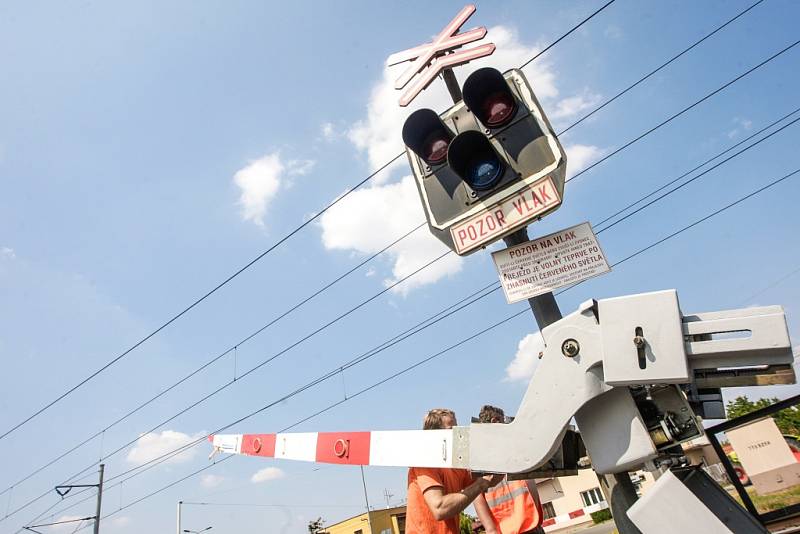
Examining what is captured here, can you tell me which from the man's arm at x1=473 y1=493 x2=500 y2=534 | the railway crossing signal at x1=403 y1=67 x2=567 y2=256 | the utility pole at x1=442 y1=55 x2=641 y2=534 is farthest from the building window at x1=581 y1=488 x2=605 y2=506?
the railway crossing signal at x1=403 y1=67 x2=567 y2=256

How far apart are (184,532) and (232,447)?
1480 inches

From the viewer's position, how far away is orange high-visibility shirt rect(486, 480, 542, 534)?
316 cm

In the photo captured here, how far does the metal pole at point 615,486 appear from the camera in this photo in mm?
1901

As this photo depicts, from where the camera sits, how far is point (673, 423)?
1574mm

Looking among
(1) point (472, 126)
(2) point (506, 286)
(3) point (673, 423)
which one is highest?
(1) point (472, 126)

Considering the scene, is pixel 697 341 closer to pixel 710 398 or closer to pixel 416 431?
pixel 710 398

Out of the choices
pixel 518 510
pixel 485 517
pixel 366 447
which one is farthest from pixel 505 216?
pixel 518 510

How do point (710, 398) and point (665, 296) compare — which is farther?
point (710, 398)

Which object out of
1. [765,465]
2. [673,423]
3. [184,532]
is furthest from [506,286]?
[184,532]

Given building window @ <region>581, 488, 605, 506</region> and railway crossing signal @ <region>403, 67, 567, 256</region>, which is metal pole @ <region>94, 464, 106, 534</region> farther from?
building window @ <region>581, 488, 605, 506</region>

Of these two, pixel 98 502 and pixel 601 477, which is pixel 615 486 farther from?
pixel 98 502

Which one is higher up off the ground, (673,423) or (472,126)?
(472,126)

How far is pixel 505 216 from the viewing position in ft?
8.74

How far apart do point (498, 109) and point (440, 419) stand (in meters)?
1.85
